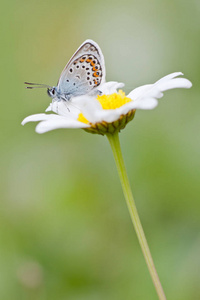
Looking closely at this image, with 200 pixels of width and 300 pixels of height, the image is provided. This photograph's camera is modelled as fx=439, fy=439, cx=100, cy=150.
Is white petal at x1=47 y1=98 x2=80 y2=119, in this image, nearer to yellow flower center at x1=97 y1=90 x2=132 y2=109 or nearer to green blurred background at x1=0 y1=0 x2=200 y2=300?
yellow flower center at x1=97 y1=90 x2=132 y2=109

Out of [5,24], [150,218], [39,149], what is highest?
[5,24]

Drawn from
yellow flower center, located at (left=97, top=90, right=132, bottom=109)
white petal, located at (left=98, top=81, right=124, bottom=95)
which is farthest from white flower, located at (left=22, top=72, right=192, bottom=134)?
white petal, located at (left=98, top=81, right=124, bottom=95)

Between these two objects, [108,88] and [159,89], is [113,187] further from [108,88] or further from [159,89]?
[159,89]

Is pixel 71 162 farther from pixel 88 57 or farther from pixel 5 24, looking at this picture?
pixel 5 24

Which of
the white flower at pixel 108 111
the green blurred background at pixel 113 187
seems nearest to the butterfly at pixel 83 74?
the white flower at pixel 108 111

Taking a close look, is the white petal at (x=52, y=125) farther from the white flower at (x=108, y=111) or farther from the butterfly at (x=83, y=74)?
the butterfly at (x=83, y=74)

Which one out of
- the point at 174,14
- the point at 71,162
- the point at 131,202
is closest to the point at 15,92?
the point at 71,162

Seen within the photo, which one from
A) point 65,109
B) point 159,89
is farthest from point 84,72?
point 159,89
